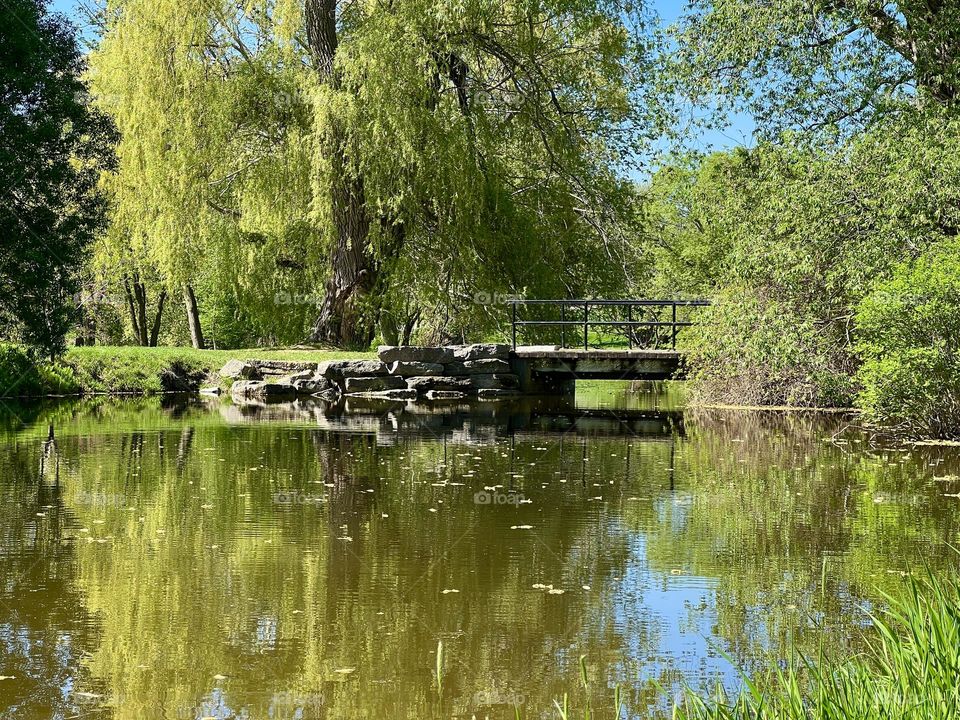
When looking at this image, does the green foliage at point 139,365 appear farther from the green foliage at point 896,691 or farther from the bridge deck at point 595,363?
the green foliage at point 896,691

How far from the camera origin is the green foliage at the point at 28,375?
2196cm

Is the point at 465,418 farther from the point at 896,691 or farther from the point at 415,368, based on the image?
the point at 896,691

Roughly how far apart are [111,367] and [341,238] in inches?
221

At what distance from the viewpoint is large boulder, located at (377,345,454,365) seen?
73.7 feet

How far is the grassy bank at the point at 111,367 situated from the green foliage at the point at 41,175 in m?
1.71

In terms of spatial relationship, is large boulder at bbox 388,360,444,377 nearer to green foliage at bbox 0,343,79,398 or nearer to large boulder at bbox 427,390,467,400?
large boulder at bbox 427,390,467,400

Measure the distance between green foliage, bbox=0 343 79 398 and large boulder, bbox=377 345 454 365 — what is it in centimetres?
662

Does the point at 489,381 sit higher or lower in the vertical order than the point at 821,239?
lower

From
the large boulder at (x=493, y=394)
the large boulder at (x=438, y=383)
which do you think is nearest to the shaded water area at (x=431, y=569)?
the large boulder at (x=493, y=394)

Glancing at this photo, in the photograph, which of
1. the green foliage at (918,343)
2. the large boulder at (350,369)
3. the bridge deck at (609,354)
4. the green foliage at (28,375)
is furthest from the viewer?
the large boulder at (350,369)

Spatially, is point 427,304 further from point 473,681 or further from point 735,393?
point 473,681

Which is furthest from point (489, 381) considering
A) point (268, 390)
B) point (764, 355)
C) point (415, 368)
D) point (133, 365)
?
point (133, 365)

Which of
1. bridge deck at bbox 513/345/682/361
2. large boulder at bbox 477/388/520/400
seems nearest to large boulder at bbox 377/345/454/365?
large boulder at bbox 477/388/520/400

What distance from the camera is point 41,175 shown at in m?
19.8
